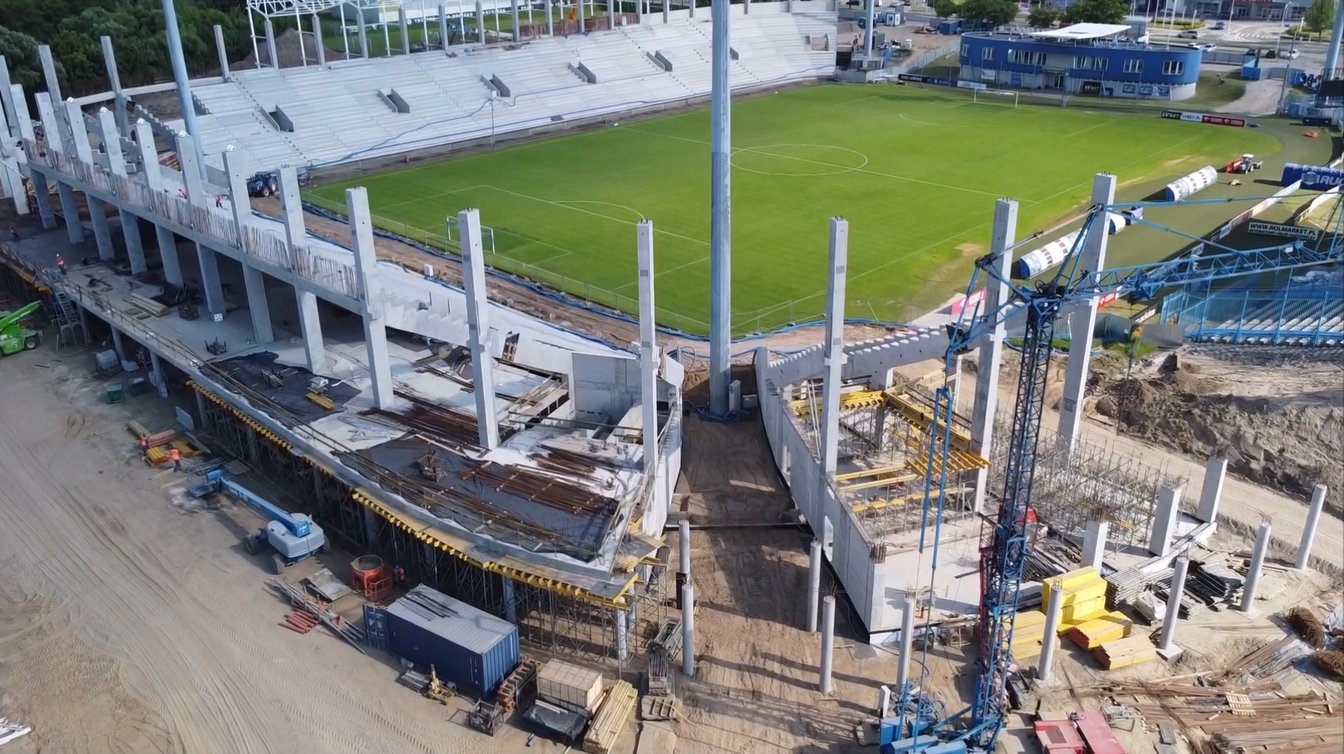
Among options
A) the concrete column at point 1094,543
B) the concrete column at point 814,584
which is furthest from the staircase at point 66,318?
the concrete column at point 1094,543

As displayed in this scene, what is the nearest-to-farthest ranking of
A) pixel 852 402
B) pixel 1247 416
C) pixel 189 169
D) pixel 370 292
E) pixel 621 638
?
pixel 621 638
pixel 370 292
pixel 852 402
pixel 1247 416
pixel 189 169

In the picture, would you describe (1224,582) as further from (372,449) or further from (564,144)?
(564,144)

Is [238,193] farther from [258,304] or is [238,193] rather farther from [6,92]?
[6,92]

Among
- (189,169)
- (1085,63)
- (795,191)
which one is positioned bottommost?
(795,191)

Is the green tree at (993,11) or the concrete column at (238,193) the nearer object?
the concrete column at (238,193)

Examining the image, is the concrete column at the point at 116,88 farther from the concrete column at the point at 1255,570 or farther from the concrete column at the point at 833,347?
the concrete column at the point at 1255,570

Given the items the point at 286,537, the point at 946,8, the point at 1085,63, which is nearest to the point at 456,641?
the point at 286,537

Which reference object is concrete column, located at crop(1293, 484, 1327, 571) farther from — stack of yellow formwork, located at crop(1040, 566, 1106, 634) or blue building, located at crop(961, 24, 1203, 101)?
blue building, located at crop(961, 24, 1203, 101)
